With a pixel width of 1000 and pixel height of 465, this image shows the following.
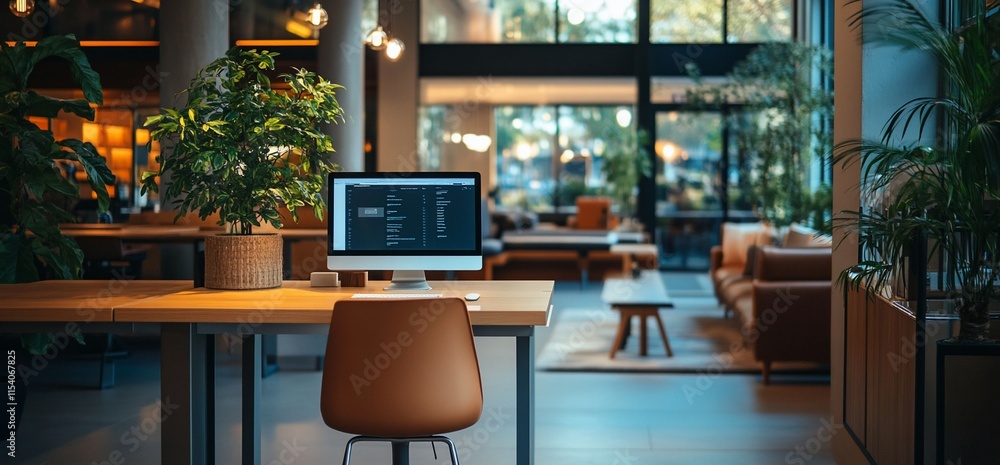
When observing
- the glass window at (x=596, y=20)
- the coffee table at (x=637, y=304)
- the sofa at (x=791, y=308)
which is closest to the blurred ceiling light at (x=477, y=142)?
the glass window at (x=596, y=20)

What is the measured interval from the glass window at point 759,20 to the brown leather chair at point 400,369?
10.5 meters

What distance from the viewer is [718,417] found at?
4918 millimetres

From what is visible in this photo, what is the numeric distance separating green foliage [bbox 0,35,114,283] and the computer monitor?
1.06 metres

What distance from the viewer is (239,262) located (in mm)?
3504

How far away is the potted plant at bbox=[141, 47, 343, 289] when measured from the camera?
3404 mm

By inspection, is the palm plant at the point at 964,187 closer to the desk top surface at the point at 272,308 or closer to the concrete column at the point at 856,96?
the concrete column at the point at 856,96

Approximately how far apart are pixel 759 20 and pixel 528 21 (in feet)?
10.7

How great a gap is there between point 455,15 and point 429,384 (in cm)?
1164

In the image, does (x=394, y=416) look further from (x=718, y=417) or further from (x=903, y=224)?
(x=718, y=417)

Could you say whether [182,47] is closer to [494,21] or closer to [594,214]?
[494,21]

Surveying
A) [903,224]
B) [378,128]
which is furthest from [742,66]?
[903,224]

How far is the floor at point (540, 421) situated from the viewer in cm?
420

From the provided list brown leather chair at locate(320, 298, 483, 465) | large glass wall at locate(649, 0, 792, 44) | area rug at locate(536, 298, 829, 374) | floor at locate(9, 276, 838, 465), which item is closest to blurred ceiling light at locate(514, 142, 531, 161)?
large glass wall at locate(649, 0, 792, 44)

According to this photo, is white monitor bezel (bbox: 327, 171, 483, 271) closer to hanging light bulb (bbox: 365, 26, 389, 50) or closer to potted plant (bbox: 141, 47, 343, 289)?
potted plant (bbox: 141, 47, 343, 289)
